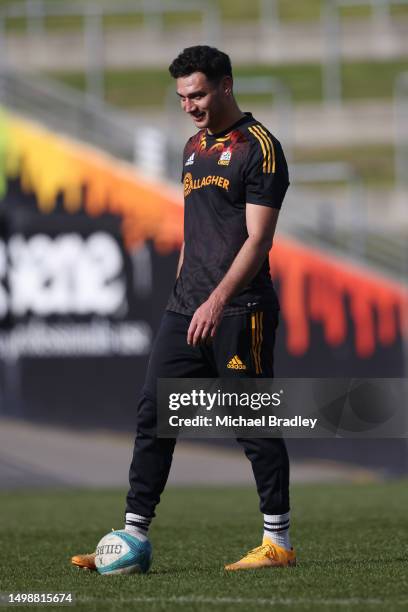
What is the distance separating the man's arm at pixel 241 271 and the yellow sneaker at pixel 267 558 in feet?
2.93

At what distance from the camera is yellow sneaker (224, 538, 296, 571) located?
586cm

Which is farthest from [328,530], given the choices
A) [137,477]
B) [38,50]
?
[38,50]

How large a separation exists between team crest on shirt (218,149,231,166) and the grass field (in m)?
1.58

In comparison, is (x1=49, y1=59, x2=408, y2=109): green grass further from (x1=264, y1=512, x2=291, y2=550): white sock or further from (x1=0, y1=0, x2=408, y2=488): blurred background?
(x1=264, y1=512, x2=291, y2=550): white sock

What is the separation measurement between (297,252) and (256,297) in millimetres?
9927

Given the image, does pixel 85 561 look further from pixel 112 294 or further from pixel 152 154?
pixel 152 154

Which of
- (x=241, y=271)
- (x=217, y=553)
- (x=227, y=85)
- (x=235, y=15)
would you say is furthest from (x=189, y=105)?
(x=235, y=15)

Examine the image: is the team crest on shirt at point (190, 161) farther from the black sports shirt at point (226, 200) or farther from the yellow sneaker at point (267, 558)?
the yellow sneaker at point (267, 558)

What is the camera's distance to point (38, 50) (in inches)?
A: 915

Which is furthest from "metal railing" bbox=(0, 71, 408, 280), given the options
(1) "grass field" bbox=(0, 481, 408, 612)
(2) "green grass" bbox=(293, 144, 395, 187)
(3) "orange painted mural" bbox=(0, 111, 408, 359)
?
(1) "grass field" bbox=(0, 481, 408, 612)

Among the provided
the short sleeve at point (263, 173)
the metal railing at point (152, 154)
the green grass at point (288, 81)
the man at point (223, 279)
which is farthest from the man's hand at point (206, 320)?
the green grass at point (288, 81)

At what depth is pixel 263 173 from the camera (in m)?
5.77

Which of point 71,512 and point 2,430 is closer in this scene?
point 71,512

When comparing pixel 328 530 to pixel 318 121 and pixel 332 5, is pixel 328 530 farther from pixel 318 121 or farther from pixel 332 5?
pixel 332 5
